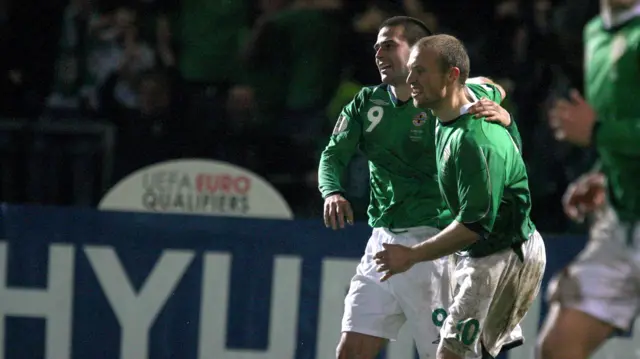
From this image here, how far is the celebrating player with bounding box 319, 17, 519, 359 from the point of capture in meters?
5.76

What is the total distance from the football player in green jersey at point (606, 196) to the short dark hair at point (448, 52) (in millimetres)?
700

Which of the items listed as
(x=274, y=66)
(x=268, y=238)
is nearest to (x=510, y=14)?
(x=274, y=66)

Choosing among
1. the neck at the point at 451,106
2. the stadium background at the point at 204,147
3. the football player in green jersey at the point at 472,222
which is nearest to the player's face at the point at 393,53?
the football player in green jersey at the point at 472,222

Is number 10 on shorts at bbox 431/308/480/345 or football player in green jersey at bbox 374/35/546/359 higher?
football player in green jersey at bbox 374/35/546/359

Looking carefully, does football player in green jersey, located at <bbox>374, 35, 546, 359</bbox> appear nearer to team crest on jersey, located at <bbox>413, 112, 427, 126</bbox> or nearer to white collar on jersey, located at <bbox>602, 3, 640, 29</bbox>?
team crest on jersey, located at <bbox>413, 112, 427, 126</bbox>

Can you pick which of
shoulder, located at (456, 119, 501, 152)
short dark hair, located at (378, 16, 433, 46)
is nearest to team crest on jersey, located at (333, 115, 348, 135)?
short dark hair, located at (378, 16, 433, 46)

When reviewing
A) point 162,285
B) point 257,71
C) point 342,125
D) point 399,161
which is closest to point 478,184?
point 399,161

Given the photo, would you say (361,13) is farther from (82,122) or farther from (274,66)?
(82,122)

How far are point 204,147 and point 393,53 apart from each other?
259 centimetres

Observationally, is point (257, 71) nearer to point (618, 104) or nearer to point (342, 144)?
point (342, 144)

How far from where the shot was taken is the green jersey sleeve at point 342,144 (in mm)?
5980

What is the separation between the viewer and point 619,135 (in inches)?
169

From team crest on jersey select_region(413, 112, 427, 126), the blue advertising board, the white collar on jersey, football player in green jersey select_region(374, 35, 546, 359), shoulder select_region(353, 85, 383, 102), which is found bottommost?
the blue advertising board

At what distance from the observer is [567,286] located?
4.51m
